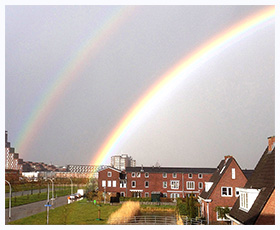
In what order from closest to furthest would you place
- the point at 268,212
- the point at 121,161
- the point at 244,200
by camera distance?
the point at 268,212 → the point at 244,200 → the point at 121,161

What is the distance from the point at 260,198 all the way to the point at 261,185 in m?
1.00

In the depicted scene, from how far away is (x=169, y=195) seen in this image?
47531 millimetres

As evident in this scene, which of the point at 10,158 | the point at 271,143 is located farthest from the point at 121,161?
the point at 271,143

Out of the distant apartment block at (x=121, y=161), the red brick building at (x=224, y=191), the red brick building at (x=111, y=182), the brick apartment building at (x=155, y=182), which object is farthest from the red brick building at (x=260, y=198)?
the distant apartment block at (x=121, y=161)

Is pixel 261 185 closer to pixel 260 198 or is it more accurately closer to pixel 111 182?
pixel 260 198

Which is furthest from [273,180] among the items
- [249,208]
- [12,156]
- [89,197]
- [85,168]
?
[85,168]

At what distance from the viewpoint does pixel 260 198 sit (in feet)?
40.4

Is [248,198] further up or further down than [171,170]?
further up

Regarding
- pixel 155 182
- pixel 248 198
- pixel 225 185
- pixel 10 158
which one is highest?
pixel 248 198

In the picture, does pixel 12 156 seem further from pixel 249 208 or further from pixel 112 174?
pixel 249 208

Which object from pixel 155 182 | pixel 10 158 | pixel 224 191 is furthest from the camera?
pixel 10 158

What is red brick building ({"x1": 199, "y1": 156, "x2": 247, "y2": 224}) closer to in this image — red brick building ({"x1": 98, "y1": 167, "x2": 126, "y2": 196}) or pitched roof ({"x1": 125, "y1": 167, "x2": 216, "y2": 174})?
pitched roof ({"x1": 125, "y1": 167, "x2": 216, "y2": 174})
